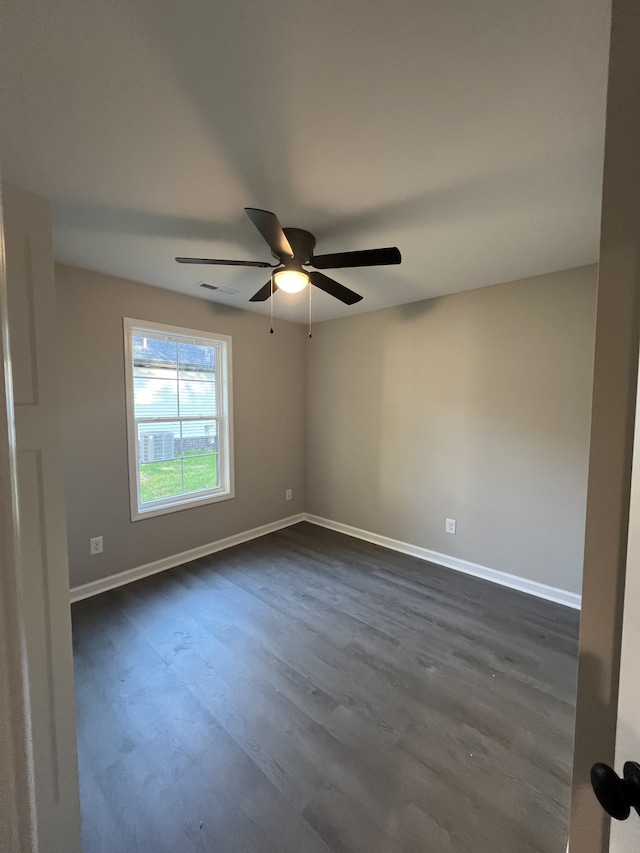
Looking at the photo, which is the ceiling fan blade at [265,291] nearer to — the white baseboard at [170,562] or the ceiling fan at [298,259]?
the ceiling fan at [298,259]

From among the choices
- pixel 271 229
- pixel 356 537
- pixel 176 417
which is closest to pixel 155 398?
pixel 176 417

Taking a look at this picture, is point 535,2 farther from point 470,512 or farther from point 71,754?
point 470,512

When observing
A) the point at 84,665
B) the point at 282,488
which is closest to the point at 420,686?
the point at 84,665

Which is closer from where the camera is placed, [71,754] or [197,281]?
[71,754]

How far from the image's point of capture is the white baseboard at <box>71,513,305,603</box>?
8.21 feet

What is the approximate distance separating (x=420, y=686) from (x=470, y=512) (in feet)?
5.05

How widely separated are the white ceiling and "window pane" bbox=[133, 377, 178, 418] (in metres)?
1.19

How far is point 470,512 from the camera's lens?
288 cm

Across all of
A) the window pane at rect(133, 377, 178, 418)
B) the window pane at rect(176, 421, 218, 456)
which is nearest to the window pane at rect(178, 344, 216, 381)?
the window pane at rect(133, 377, 178, 418)

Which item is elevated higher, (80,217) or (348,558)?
(80,217)

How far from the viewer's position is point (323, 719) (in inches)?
59.9

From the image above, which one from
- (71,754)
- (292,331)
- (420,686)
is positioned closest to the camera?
(71,754)

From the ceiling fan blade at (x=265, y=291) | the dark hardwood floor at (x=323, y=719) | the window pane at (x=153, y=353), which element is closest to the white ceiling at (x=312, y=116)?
the ceiling fan blade at (x=265, y=291)

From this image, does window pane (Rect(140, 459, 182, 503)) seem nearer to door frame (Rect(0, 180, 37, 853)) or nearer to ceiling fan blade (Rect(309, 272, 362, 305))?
ceiling fan blade (Rect(309, 272, 362, 305))
